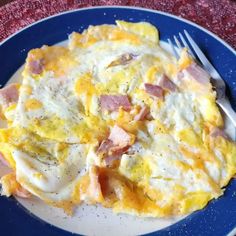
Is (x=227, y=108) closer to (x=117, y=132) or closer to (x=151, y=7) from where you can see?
(x=117, y=132)

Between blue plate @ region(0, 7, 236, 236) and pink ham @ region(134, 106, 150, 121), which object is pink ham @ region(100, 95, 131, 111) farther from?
blue plate @ region(0, 7, 236, 236)

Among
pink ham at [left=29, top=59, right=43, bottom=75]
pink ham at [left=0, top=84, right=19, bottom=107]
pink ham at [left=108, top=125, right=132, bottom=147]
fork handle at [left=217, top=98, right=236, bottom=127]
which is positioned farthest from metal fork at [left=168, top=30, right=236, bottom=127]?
pink ham at [left=0, top=84, right=19, bottom=107]

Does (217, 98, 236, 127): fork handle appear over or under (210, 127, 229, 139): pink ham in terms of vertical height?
over

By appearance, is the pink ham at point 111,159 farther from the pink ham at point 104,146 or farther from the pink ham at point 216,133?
the pink ham at point 216,133

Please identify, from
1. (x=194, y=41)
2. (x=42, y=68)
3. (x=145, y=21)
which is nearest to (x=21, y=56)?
(x=42, y=68)

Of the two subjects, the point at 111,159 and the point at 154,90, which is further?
the point at 154,90

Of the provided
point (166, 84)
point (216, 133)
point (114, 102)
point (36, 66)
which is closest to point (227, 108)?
point (216, 133)

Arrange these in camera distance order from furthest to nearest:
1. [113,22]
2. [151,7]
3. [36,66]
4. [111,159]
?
[151,7] → [113,22] → [36,66] → [111,159]
